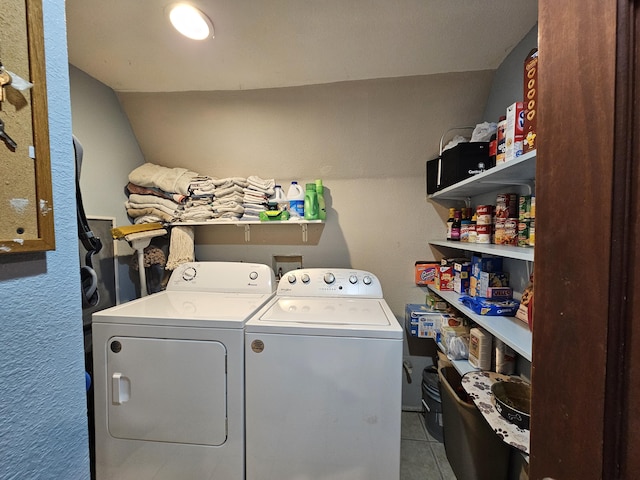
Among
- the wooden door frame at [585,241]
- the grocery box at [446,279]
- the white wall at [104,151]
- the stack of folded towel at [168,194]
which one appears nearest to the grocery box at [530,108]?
the wooden door frame at [585,241]

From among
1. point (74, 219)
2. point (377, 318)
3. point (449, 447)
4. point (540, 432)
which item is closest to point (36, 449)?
point (74, 219)

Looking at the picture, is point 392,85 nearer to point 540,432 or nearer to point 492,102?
point 492,102

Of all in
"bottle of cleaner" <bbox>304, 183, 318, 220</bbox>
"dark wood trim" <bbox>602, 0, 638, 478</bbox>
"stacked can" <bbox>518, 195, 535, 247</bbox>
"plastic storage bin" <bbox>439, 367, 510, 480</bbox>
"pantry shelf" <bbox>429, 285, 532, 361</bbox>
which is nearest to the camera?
"dark wood trim" <bbox>602, 0, 638, 478</bbox>

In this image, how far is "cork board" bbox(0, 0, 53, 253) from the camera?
454mm

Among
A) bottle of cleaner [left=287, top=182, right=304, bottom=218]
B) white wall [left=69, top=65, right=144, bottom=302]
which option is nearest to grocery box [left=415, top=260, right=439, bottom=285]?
bottle of cleaner [left=287, top=182, right=304, bottom=218]

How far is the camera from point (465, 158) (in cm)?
148

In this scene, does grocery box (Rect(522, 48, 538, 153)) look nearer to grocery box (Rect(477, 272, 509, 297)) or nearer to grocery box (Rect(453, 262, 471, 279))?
grocery box (Rect(477, 272, 509, 297))

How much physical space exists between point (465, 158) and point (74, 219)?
67.9 inches

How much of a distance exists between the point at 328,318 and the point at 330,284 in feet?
1.68

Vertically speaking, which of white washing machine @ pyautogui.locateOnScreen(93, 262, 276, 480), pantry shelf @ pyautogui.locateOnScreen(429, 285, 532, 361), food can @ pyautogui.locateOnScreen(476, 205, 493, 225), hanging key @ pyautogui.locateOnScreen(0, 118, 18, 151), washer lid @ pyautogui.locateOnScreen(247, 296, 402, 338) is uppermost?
hanging key @ pyautogui.locateOnScreen(0, 118, 18, 151)

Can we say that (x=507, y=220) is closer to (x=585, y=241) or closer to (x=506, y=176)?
(x=506, y=176)

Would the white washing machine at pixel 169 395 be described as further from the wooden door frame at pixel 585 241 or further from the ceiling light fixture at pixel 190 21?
the ceiling light fixture at pixel 190 21

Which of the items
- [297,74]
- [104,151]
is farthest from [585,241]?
[104,151]

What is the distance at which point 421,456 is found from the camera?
165cm
